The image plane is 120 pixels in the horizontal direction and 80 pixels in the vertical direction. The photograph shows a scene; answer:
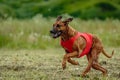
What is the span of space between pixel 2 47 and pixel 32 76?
23.6 ft

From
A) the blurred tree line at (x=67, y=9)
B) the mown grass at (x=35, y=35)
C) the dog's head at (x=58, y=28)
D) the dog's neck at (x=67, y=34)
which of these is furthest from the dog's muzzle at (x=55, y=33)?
the blurred tree line at (x=67, y=9)

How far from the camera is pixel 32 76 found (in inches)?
416

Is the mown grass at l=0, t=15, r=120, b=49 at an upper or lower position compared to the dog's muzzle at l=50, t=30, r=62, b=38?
lower

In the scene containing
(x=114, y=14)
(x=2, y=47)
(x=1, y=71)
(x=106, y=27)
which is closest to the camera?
(x=1, y=71)

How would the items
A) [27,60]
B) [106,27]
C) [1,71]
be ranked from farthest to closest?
1. [106,27]
2. [27,60]
3. [1,71]

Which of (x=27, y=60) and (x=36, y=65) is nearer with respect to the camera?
(x=36, y=65)

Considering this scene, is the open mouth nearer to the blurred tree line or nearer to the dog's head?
the dog's head

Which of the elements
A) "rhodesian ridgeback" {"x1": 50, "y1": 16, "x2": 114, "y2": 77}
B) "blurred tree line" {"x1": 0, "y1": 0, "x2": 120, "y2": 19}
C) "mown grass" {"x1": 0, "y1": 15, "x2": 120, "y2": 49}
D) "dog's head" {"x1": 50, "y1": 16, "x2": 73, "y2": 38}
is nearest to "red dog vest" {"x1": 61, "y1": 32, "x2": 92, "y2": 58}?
"rhodesian ridgeback" {"x1": 50, "y1": 16, "x2": 114, "y2": 77}

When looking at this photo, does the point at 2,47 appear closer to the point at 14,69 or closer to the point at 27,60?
the point at 27,60

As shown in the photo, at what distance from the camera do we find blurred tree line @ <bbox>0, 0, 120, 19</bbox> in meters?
32.5

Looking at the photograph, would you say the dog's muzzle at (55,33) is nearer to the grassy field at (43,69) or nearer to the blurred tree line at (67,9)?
the grassy field at (43,69)

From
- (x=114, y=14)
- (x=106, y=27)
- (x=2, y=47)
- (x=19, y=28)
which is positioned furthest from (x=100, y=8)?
(x=2, y=47)

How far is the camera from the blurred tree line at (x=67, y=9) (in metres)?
32.5

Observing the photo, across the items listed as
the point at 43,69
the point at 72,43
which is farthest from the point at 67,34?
the point at 43,69
